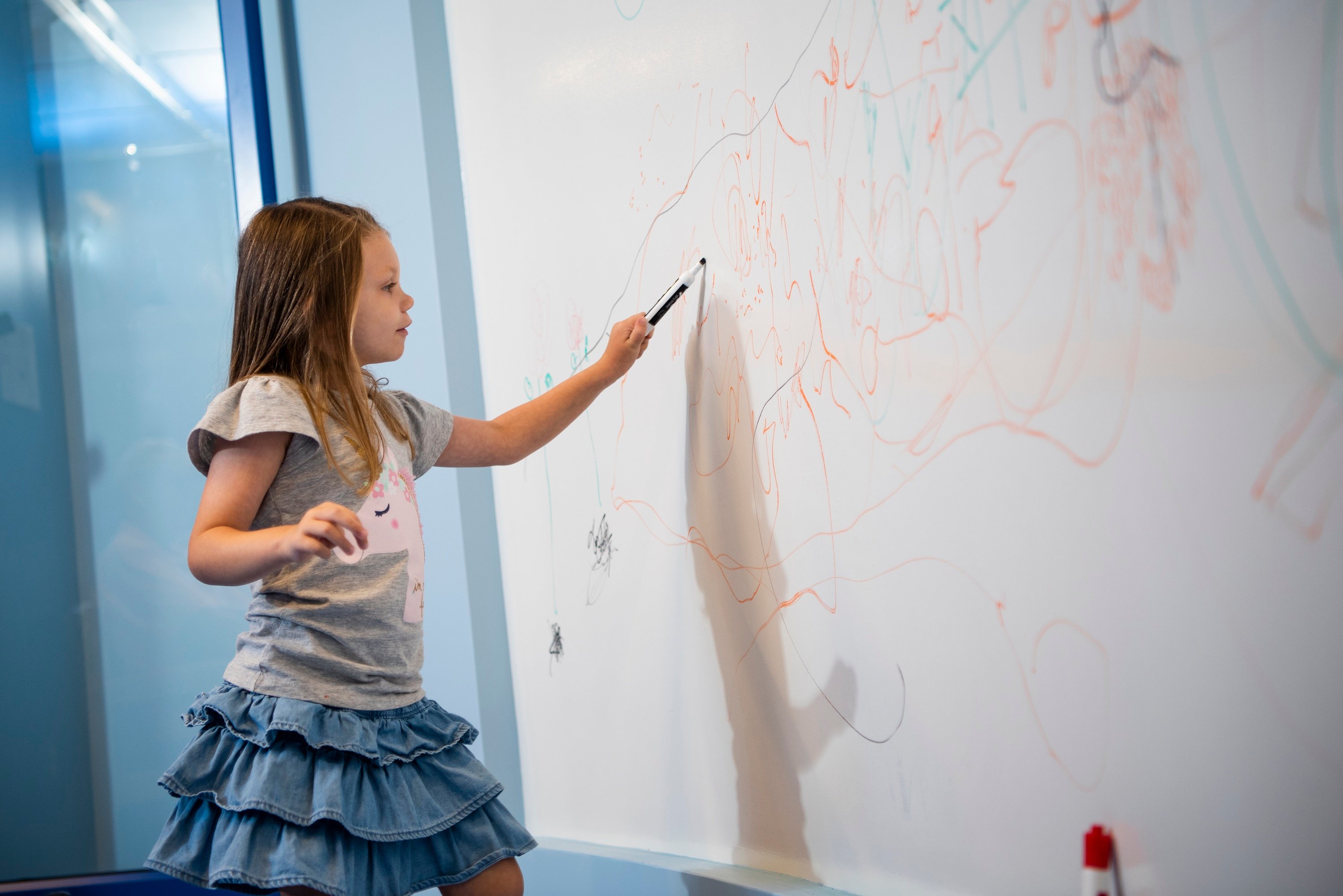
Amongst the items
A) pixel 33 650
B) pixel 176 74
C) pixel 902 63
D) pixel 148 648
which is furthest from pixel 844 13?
pixel 33 650

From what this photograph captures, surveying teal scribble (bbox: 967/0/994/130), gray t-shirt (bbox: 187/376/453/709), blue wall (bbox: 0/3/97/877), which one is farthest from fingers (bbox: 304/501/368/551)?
blue wall (bbox: 0/3/97/877)

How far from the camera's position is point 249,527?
0.69m

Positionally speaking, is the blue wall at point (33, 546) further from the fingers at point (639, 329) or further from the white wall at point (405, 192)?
the fingers at point (639, 329)

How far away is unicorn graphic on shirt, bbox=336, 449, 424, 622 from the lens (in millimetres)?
721

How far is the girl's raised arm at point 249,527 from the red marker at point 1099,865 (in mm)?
445

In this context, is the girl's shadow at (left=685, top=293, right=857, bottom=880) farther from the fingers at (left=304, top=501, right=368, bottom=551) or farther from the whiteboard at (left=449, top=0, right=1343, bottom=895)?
the fingers at (left=304, top=501, right=368, bottom=551)

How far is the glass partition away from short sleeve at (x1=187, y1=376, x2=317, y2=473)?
2.01 feet

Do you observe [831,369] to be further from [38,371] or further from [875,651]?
[38,371]

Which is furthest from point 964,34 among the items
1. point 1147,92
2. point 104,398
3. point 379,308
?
point 104,398

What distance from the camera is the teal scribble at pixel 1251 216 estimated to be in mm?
469

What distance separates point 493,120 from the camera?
103 cm

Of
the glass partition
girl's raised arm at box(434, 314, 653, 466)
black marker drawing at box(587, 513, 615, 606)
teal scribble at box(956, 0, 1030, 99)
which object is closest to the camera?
teal scribble at box(956, 0, 1030, 99)

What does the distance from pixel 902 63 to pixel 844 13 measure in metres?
0.07

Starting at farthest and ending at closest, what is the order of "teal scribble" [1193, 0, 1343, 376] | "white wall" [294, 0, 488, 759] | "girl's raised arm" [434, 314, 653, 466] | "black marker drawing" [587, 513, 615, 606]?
1. "white wall" [294, 0, 488, 759]
2. "black marker drawing" [587, 513, 615, 606]
3. "girl's raised arm" [434, 314, 653, 466]
4. "teal scribble" [1193, 0, 1343, 376]
